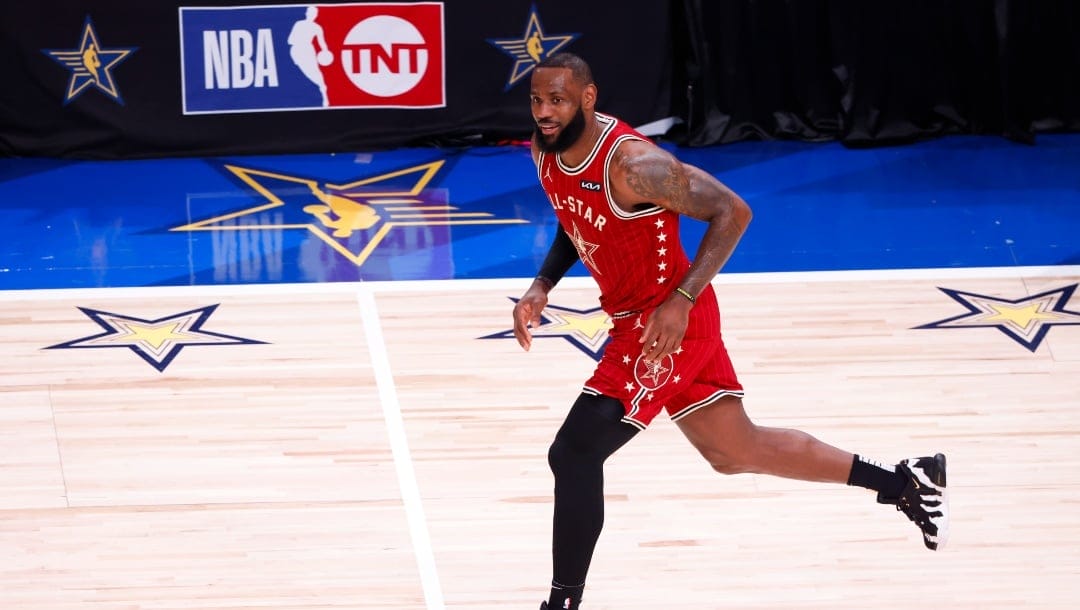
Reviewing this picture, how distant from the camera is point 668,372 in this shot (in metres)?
4.40

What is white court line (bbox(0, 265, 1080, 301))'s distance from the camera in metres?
7.50

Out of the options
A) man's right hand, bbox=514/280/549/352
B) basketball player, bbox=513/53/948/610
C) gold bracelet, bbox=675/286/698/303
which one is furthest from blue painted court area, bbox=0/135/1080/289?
gold bracelet, bbox=675/286/698/303

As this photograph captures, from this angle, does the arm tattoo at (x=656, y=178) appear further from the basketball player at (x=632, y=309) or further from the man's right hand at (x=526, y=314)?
the man's right hand at (x=526, y=314)

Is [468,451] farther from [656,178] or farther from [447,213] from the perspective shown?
[447,213]

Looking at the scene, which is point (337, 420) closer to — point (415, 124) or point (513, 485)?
point (513, 485)

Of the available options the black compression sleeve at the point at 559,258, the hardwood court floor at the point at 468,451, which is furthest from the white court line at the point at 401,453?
the black compression sleeve at the point at 559,258

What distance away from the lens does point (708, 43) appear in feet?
30.5

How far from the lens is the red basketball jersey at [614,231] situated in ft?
14.2

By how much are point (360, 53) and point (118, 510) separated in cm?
434

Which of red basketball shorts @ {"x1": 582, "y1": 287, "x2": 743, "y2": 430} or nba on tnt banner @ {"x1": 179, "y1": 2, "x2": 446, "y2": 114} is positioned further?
nba on tnt banner @ {"x1": 179, "y1": 2, "x2": 446, "y2": 114}

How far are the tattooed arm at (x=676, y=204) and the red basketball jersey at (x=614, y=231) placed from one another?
5 cm

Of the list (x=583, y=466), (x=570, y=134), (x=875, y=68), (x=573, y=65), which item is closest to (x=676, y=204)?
(x=570, y=134)

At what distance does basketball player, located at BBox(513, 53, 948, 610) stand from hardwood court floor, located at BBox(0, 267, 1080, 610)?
2.00ft

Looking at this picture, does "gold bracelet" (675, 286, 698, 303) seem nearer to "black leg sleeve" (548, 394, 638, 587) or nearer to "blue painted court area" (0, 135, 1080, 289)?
"black leg sleeve" (548, 394, 638, 587)
